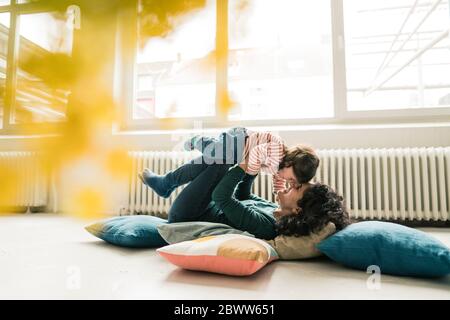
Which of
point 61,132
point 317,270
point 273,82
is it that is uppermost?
point 273,82

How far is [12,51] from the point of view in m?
0.19

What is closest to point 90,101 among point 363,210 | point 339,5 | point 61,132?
point 61,132

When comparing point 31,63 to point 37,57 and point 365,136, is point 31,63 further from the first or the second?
point 365,136

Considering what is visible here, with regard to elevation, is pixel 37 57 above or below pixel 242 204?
above

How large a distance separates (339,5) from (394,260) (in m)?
2.06

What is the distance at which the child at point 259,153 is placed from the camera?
1.09 m

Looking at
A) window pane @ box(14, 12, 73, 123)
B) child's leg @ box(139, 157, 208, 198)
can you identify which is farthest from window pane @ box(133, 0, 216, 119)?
child's leg @ box(139, 157, 208, 198)

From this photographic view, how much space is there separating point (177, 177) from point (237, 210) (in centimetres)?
34

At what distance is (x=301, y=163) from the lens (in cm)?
113

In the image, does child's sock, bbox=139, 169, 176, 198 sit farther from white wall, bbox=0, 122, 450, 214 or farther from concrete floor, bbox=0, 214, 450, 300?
white wall, bbox=0, 122, 450, 214

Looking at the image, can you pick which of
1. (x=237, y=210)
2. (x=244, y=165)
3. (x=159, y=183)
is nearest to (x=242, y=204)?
(x=237, y=210)

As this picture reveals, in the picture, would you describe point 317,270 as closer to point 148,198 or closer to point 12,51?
point 12,51

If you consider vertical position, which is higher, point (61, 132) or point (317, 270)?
point (61, 132)

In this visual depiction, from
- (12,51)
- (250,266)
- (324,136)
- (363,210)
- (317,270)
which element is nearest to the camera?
(12,51)
